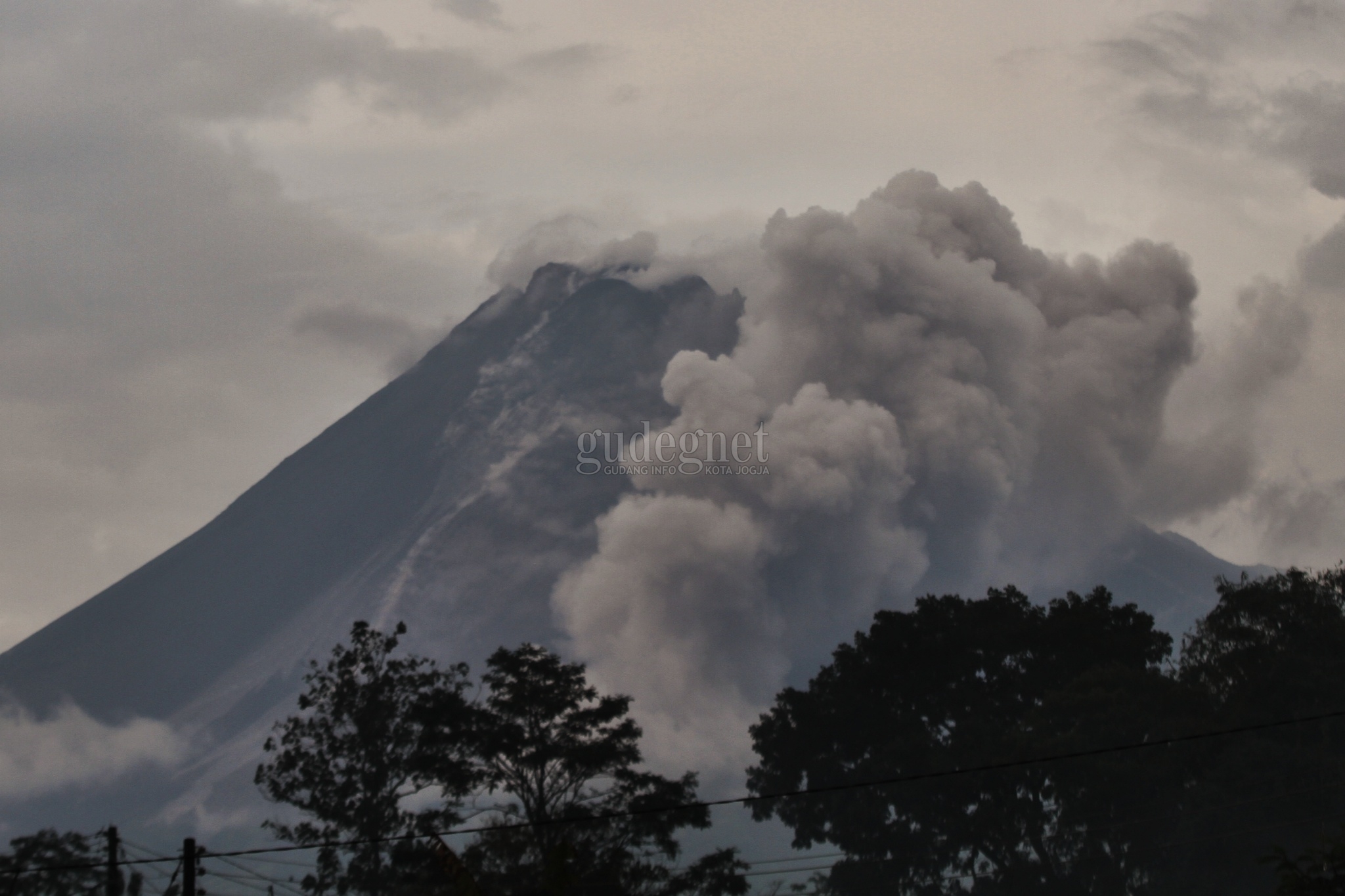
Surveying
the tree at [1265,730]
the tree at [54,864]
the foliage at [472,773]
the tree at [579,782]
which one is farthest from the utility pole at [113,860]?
the tree at [1265,730]

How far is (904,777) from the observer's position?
34312 millimetres

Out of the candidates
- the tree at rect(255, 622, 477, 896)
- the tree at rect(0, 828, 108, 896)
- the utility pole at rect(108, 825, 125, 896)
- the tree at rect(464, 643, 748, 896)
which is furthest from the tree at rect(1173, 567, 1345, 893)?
the tree at rect(0, 828, 108, 896)

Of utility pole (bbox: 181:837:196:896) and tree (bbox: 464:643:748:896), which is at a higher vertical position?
tree (bbox: 464:643:748:896)

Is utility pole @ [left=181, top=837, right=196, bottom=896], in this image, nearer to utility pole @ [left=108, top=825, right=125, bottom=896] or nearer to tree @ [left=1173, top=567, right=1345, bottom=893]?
utility pole @ [left=108, top=825, right=125, bottom=896]

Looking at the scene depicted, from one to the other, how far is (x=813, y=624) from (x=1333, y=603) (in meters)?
133

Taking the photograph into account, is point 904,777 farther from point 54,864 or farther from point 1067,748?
point 54,864

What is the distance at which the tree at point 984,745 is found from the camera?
35344 mm

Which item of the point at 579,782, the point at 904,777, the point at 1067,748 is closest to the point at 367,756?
the point at 579,782

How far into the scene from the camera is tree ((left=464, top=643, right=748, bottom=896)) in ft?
103

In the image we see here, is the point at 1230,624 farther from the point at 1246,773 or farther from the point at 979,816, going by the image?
the point at 979,816

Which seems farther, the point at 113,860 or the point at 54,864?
the point at 54,864

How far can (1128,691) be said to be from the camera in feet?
124

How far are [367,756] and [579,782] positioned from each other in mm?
6303

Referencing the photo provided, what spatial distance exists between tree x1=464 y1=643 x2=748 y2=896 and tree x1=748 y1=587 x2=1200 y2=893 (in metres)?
5.19
